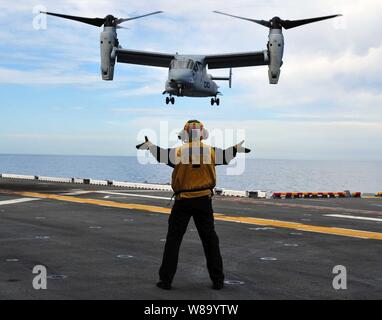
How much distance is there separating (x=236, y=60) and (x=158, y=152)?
1668 inches

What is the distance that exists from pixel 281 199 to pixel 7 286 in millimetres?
18814

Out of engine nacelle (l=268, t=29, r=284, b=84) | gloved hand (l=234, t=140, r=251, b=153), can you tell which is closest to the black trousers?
gloved hand (l=234, t=140, r=251, b=153)

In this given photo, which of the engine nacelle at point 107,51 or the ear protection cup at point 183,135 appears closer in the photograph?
the ear protection cup at point 183,135

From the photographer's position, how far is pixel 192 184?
668cm

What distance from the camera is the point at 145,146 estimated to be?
6781 millimetres

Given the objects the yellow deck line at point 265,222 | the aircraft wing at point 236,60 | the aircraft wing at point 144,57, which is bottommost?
the yellow deck line at point 265,222

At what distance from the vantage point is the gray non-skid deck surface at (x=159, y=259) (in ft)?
20.6

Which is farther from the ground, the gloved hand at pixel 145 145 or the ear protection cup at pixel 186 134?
the ear protection cup at pixel 186 134

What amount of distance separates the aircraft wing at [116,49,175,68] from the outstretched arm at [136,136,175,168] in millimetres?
39900

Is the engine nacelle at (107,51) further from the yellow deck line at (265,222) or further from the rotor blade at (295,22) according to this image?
the yellow deck line at (265,222)

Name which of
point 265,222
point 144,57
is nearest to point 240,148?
point 265,222

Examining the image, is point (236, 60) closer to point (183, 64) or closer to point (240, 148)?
point (183, 64)

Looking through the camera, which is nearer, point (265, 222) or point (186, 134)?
point (186, 134)

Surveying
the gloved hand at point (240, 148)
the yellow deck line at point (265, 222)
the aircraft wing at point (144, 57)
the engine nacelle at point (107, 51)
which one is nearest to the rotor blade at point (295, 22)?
the aircraft wing at point (144, 57)
